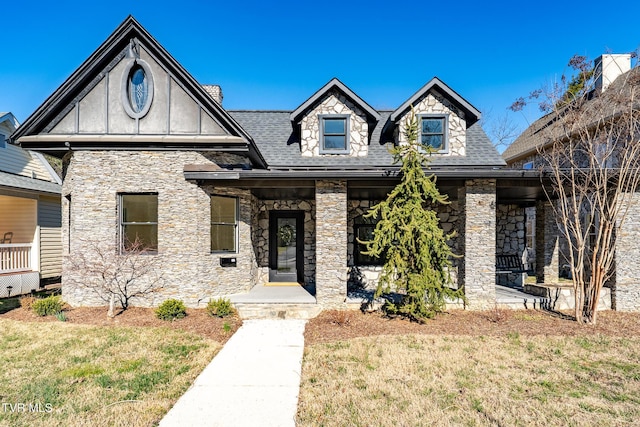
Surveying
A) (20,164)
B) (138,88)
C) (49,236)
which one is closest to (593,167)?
(138,88)

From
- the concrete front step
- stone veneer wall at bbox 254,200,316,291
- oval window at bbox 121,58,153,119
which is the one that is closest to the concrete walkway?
the concrete front step

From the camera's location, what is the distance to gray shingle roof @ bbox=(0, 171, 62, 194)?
10.4 m

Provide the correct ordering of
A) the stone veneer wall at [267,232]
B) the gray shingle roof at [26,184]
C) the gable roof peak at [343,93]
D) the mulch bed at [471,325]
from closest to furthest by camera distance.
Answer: the mulch bed at [471,325]
the gray shingle roof at [26,184]
the gable roof peak at [343,93]
the stone veneer wall at [267,232]

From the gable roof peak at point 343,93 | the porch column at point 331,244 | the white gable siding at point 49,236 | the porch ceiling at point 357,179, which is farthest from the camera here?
the white gable siding at point 49,236

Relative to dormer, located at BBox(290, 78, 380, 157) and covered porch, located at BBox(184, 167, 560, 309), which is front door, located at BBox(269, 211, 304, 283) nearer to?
covered porch, located at BBox(184, 167, 560, 309)

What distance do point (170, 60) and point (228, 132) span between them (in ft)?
8.15

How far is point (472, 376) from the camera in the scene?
4766 mm

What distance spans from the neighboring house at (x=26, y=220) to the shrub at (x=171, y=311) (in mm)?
6656

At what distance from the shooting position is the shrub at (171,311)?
7.61 m

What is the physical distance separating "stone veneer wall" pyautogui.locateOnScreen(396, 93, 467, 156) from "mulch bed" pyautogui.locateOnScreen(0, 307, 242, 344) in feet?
26.1

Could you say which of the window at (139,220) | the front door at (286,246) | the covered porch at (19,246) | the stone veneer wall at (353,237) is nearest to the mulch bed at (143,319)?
the window at (139,220)

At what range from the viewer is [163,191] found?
28.6ft

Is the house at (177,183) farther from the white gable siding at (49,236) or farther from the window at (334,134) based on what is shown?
the white gable siding at (49,236)

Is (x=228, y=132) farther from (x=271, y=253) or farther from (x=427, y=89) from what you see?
(x=427, y=89)
